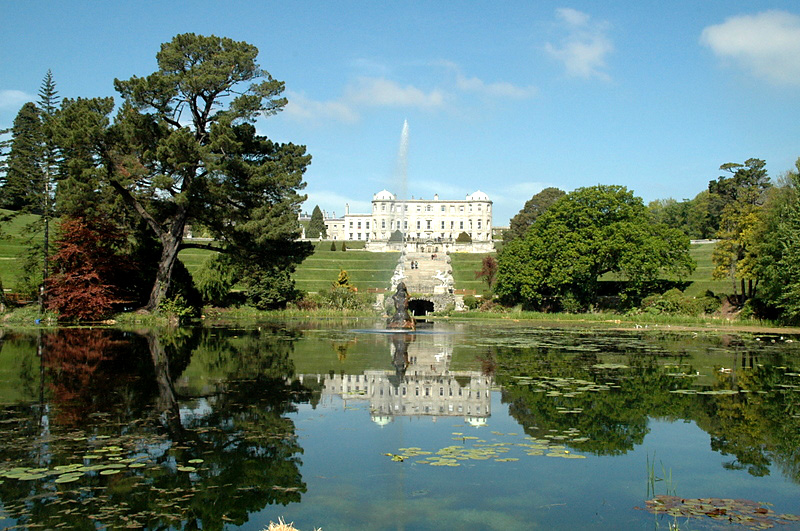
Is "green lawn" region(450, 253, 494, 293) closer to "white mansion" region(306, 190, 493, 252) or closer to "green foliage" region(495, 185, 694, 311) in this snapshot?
"green foliage" region(495, 185, 694, 311)

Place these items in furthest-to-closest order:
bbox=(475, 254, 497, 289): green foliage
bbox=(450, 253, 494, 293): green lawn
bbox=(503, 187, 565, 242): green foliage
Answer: bbox=(503, 187, 565, 242): green foliage, bbox=(450, 253, 494, 293): green lawn, bbox=(475, 254, 497, 289): green foliage

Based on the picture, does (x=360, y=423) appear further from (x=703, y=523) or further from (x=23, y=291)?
(x=23, y=291)

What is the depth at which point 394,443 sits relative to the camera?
8.20 m

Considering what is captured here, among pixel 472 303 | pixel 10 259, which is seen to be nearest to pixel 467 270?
pixel 472 303

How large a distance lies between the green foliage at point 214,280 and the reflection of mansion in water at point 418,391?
26.1m

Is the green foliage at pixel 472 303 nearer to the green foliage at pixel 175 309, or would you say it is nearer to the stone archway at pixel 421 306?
the stone archway at pixel 421 306

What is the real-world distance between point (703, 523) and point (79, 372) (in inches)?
468

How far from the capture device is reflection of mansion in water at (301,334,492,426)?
10125 millimetres

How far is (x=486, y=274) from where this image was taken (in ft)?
186

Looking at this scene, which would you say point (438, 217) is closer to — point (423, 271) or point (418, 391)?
point (423, 271)

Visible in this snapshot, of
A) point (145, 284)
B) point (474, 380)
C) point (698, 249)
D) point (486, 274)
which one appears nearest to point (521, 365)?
point (474, 380)

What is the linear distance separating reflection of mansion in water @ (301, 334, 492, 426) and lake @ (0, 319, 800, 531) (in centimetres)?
6

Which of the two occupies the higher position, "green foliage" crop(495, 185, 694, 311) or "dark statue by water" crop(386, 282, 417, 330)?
"green foliage" crop(495, 185, 694, 311)

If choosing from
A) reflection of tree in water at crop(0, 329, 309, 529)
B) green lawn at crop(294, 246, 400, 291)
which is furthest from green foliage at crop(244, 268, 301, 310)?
reflection of tree in water at crop(0, 329, 309, 529)
